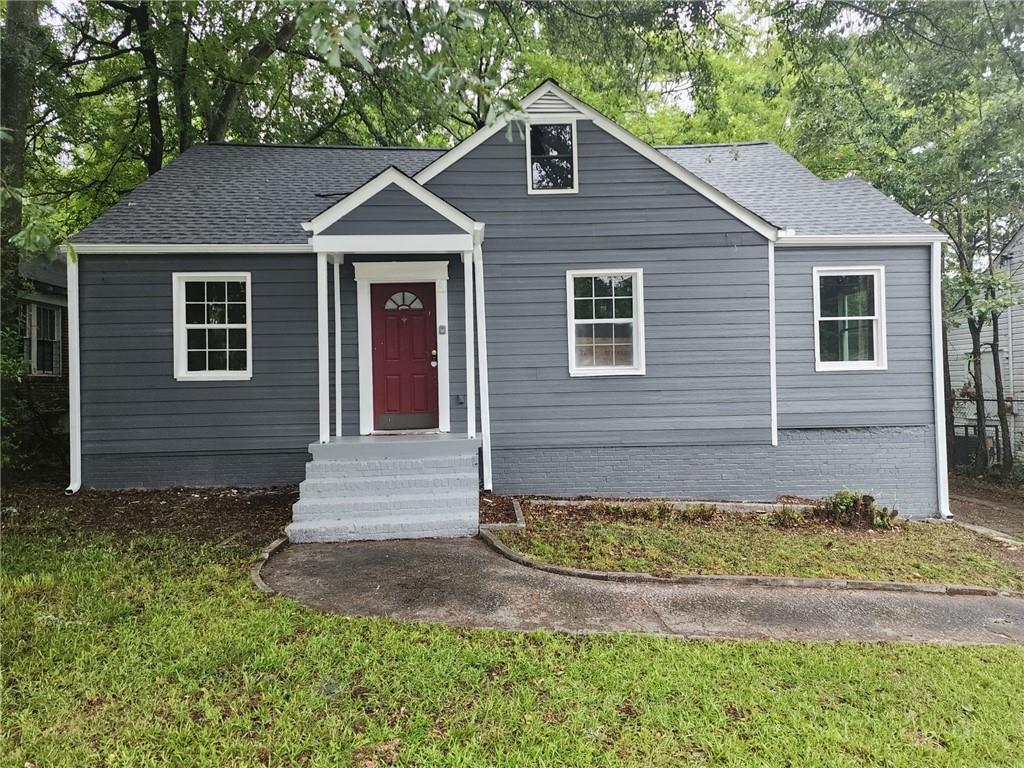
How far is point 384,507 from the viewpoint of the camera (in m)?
6.19

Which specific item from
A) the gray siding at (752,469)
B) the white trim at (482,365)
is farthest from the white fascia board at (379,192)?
the gray siding at (752,469)

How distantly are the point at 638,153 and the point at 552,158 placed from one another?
127 centimetres

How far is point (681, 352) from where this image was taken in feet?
26.8

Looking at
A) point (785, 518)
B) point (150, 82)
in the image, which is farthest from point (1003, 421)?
point (150, 82)

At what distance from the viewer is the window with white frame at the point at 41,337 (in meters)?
11.5

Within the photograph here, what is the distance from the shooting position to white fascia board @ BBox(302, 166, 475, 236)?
6984mm

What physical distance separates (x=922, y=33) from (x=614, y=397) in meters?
6.72

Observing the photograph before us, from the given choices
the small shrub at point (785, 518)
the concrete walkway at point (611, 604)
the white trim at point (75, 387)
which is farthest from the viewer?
the white trim at point (75, 387)

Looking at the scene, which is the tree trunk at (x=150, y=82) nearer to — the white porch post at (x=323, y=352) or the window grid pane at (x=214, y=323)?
the window grid pane at (x=214, y=323)

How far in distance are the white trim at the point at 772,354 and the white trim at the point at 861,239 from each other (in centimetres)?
36

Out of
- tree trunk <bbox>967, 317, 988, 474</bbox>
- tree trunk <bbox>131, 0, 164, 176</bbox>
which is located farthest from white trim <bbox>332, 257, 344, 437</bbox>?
tree trunk <bbox>967, 317, 988, 474</bbox>

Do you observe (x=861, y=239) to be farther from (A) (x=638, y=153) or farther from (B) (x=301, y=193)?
(B) (x=301, y=193)

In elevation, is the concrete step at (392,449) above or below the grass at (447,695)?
above

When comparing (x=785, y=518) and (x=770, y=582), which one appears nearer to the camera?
(x=770, y=582)
